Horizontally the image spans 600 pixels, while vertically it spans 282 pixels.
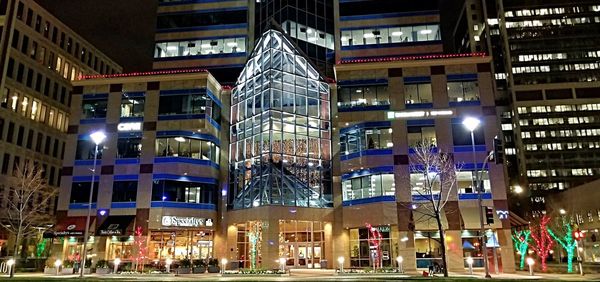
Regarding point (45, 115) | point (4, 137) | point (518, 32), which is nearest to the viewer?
point (4, 137)

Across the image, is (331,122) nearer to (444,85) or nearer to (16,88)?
(444,85)

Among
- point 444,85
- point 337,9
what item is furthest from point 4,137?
point 444,85

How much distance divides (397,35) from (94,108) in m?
37.2

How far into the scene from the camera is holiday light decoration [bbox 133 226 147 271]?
42906 millimetres

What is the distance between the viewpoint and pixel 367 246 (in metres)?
42.8

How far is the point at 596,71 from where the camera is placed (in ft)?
396

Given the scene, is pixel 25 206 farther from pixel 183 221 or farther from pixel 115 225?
pixel 183 221

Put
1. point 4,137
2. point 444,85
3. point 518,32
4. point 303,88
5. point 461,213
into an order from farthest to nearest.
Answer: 1. point 518,32
2. point 4,137
3. point 303,88
4. point 444,85
5. point 461,213

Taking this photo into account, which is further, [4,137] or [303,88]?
[4,137]

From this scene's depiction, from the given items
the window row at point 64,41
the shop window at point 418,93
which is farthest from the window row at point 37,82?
the shop window at point 418,93

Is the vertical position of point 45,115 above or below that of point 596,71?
below

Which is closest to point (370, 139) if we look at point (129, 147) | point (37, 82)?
point (129, 147)

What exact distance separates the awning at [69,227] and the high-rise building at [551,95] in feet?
347

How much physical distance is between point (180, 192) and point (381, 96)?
22.5m
